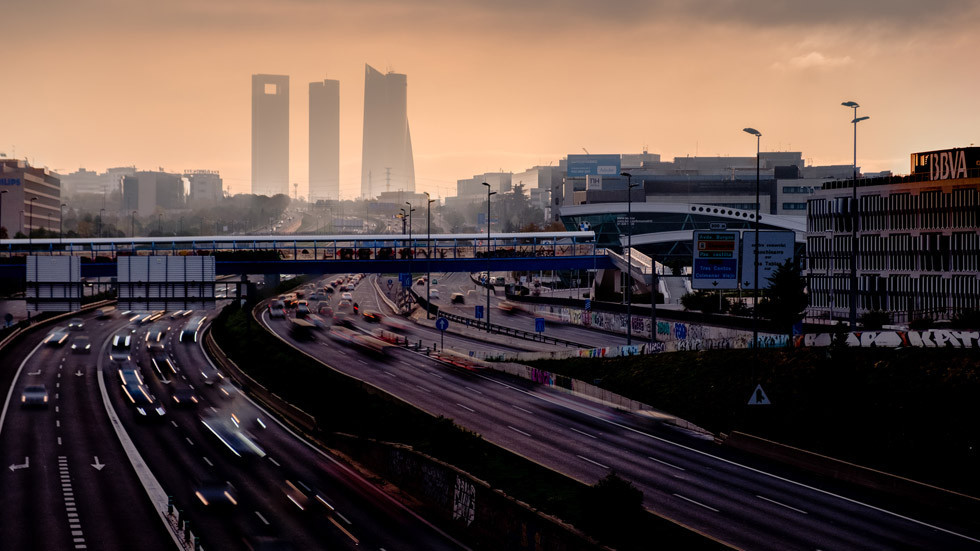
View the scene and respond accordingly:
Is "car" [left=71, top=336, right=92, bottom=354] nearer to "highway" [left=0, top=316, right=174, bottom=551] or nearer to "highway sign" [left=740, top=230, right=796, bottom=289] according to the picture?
"highway" [left=0, top=316, right=174, bottom=551]

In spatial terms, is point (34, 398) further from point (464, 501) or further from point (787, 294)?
point (787, 294)

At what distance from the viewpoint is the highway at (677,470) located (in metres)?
35.6

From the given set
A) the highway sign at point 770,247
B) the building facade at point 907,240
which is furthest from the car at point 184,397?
the building facade at point 907,240

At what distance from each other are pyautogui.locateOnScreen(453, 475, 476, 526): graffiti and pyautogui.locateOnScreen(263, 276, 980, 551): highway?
6.65 meters

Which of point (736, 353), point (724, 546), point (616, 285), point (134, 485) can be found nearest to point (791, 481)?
point (724, 546)

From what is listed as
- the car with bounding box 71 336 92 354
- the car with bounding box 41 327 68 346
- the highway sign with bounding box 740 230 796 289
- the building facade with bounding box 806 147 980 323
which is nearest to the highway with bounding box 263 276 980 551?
the highway sign with bounding box 740 230 796 289

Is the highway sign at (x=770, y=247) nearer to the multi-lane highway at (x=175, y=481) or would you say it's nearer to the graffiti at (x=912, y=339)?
the graffiti at (x=912, y=339)

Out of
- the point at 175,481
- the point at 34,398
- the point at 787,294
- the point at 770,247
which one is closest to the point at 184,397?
the point at 34,398

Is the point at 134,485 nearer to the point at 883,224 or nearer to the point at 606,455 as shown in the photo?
the point at 606,455

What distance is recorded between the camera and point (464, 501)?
128 ft

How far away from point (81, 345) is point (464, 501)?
2863 inches

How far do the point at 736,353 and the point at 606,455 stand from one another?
1949 cm

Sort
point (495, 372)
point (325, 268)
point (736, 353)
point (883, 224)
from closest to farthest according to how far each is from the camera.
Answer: point (736, 353) → point (495, 372) → point (325, 268) → point (883, 224)

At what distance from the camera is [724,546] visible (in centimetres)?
3256
